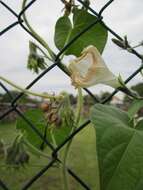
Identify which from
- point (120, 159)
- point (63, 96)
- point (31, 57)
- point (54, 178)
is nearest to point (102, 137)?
point (120, 159)

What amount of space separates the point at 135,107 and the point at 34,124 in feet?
0.62

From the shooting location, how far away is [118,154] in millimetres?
458

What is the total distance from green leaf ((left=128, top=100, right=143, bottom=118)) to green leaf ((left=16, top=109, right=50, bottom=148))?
168 millimetres

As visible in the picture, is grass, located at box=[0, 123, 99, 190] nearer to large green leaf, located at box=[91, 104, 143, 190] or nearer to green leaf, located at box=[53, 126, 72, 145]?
green leaf, located at box=[53, 126, 72, 145]

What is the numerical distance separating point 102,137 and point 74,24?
0.25 meters

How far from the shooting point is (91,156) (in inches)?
234

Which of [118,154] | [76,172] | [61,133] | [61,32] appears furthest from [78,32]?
[76,172]

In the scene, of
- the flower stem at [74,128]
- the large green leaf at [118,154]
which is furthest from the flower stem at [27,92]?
the large green leaf at [118,154]

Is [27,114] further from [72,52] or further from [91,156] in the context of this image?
[91,156]

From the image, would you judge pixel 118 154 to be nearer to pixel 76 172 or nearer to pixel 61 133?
pixel 61 133

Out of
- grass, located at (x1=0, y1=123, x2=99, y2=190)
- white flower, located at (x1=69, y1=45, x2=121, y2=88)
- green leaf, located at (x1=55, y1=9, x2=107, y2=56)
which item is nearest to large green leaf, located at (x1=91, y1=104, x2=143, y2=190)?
white flower, located at (x1=69, y1=45, x2=121, y2=88)

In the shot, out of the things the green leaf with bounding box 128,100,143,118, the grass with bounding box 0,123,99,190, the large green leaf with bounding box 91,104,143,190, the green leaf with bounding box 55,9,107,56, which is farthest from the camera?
the grass with bounding box 0,123,99,190

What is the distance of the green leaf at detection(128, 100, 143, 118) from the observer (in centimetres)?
55

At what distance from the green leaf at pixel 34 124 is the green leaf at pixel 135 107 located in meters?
0.17
